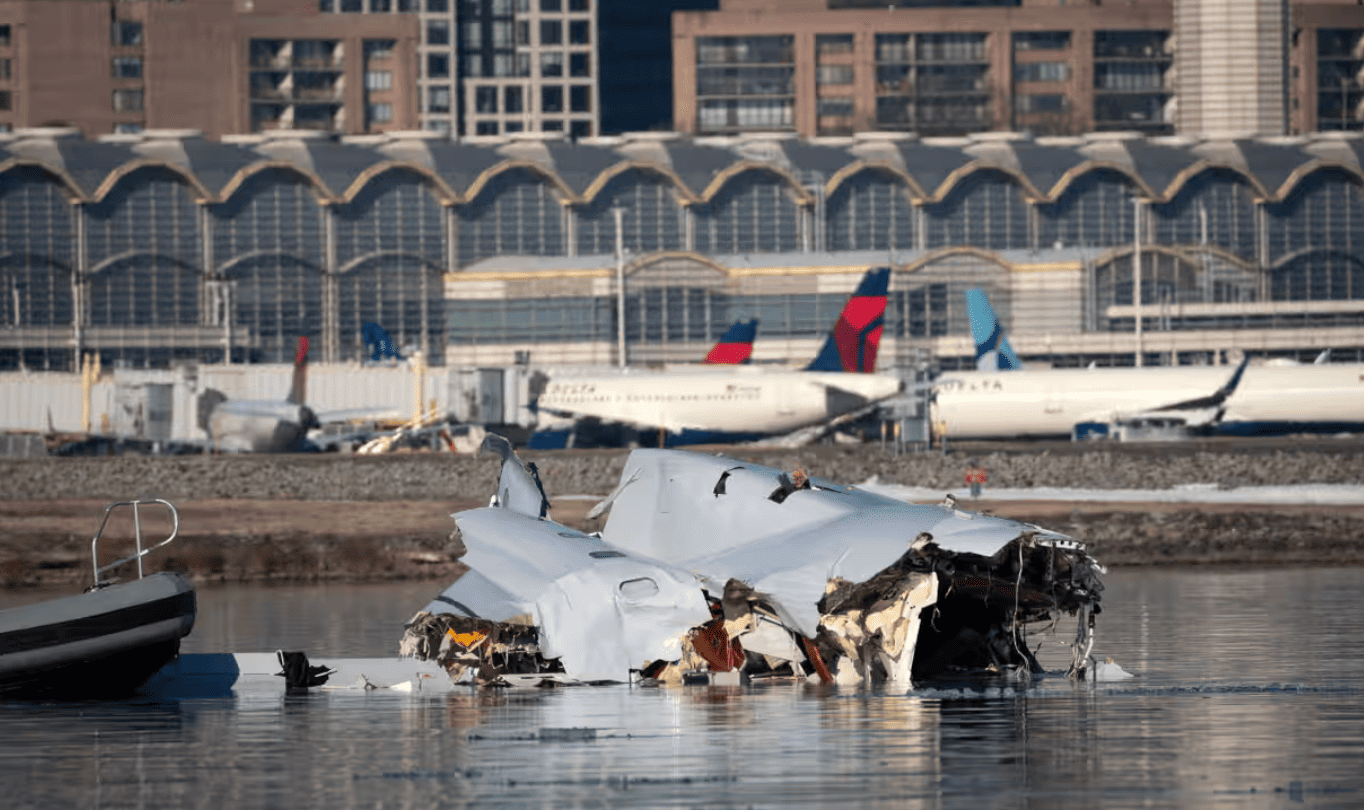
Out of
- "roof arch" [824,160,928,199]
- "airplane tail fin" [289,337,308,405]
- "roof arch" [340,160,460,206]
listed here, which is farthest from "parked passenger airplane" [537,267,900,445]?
"roof arch" [824,160,928,199]

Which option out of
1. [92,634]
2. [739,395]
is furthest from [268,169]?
[92,634]

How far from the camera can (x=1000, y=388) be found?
104 metres

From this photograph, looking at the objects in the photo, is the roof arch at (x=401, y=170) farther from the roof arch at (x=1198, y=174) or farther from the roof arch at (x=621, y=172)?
the roof arch at (x=1198, y=174)

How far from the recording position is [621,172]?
17500 centimetres

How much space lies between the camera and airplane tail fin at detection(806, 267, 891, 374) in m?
109

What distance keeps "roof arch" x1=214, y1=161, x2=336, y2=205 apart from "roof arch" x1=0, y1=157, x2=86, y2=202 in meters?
11.6

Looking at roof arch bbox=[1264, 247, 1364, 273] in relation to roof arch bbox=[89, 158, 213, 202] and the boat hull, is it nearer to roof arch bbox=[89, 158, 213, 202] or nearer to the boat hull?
roof arch bbox=[89, 158, 213, 202]

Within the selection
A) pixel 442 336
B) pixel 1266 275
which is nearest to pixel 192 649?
pixel 442 336

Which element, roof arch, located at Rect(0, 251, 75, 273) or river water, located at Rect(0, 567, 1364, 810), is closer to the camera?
river water, located at Rect(0, 567, 1364, 810)

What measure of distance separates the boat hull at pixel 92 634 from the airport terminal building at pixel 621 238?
12988 centimetres

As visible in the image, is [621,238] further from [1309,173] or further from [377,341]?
[1309,173]

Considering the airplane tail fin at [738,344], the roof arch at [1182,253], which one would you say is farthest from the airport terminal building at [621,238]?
the airplane tail fin at [738,344]

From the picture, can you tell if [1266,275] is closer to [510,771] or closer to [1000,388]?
[1000,388]

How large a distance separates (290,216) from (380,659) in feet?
474
